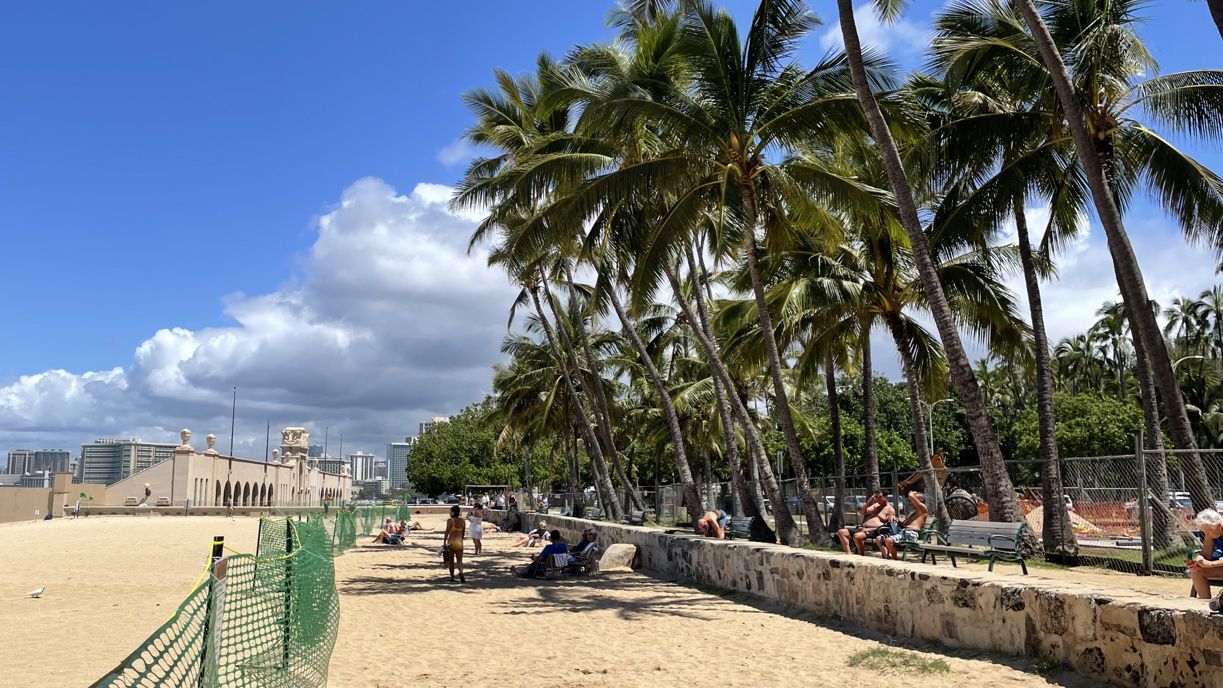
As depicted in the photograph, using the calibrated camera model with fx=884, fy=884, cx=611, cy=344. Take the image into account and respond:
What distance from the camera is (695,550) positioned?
46.9 ft

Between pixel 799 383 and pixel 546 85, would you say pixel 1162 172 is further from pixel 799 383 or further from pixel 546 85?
pixel 546 85

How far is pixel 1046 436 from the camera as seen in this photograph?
14.2 meters

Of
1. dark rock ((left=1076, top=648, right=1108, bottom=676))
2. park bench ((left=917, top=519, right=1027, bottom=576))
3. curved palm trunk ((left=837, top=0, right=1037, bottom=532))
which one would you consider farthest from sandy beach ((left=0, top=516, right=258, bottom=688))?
curved palm trunk ((left=837, top=0, right=1037, bottom=532))

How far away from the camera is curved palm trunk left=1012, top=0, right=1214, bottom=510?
436 inches

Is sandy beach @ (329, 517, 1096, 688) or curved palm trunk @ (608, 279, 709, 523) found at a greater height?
curved palm trunk @ (608, 279, 709, 523)

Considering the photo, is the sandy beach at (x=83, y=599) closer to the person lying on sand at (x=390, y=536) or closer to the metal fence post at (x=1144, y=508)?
the person lying on sand at (x=390, y=536)

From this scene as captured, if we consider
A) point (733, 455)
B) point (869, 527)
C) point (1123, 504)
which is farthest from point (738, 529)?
point (1123, 504)

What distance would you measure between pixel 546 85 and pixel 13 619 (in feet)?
48.5

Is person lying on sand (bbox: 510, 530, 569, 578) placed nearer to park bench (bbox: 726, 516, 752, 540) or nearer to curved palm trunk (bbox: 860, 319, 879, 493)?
park bench (bbox: 726, 516, 752, 540)

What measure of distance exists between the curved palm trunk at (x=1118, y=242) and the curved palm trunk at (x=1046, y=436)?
5.33ft

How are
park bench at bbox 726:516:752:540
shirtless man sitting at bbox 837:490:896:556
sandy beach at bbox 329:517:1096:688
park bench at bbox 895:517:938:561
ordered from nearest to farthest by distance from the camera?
sandy beach at bbox 329:517:1096:688 → park bench at bbox 895:517:938:561 → shirtless man sitting at bbox 837:490:896:556 → park bench at bbox 726:516:752:540

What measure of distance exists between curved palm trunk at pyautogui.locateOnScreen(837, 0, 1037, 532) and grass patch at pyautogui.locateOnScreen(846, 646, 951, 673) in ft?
15.8

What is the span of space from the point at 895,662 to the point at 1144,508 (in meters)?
5.53

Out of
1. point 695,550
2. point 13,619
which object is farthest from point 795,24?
point 13,619
